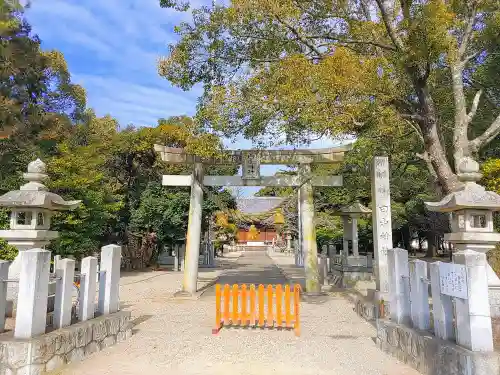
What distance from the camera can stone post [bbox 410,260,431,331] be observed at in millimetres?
5676

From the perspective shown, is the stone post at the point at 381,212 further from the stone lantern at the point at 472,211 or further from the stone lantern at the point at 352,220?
the stone lantern at the point at 352,220

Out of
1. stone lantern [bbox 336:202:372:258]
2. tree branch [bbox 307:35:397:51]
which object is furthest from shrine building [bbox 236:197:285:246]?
tree branch [bbox 307:35:397:51]

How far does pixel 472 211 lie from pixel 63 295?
6.67m

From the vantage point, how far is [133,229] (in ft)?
72.0

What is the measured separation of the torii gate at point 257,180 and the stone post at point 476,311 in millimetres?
8397

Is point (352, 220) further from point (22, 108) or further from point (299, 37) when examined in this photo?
point (22, 108)

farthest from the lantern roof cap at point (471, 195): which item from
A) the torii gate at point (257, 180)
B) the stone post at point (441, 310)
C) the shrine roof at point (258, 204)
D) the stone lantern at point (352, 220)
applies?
the shrine roof at point (258, 204)

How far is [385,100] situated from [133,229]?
16152 mm

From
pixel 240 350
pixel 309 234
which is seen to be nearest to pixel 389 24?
pixel 309 234

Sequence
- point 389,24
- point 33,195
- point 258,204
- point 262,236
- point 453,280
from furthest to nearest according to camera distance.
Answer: point 262,236 < point 258,204 < point 389,24 < point 33,195 < point 453,280

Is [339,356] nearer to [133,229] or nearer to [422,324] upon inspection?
[422,324]

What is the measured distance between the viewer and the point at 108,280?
7.11 meters

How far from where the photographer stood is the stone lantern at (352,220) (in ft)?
55.0

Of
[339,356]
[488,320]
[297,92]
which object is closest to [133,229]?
[297,92]
